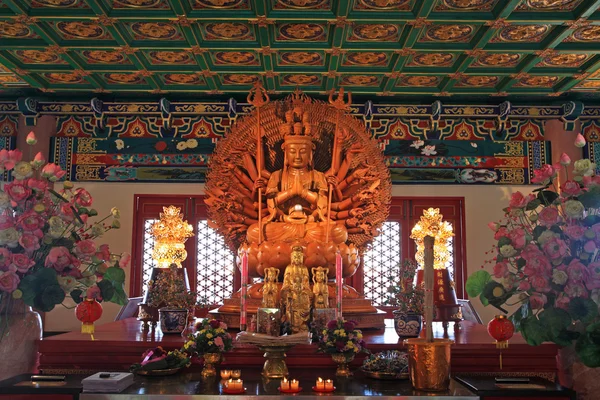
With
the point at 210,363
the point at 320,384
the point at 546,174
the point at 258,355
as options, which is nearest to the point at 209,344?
the point at 210,363

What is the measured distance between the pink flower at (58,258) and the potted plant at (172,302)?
45.8 inches

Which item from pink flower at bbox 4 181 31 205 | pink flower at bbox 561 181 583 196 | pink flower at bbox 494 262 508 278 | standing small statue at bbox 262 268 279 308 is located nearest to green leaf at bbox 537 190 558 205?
pink flower at bbox 561 181 583 196

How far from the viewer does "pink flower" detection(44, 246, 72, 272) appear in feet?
7.85

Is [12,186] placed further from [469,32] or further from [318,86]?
[318,86]

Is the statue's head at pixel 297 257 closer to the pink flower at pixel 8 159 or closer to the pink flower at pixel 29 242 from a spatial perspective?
the pink flower at pixel 29 242

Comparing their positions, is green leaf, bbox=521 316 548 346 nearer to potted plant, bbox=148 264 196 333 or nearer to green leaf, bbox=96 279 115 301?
green leaf, bbox=96 279 115 301

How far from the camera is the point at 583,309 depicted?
2.22 meters

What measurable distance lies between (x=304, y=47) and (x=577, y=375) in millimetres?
4449

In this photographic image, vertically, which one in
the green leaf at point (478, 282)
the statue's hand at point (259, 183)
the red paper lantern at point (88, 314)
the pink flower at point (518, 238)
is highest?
the statue's hand at point (259, 183)

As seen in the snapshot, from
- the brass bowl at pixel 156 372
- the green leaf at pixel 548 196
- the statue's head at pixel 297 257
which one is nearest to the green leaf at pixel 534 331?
the green leaf at pixel 548 196

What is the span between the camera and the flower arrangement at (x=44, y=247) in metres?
2.38

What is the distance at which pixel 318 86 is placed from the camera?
7.39 metres

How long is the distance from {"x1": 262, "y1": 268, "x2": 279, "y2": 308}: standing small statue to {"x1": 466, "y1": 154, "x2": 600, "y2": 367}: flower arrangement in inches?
56.2

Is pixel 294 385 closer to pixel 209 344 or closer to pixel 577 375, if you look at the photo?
pixel 209 344
